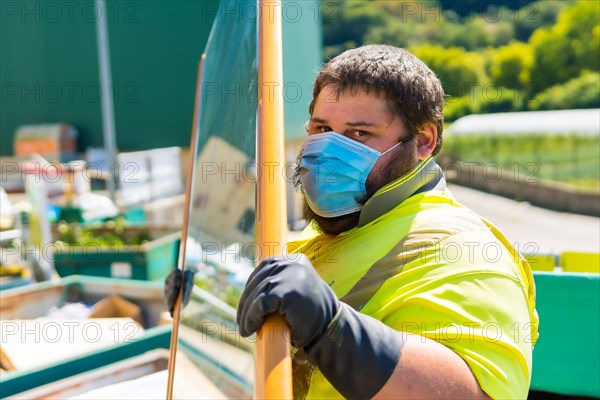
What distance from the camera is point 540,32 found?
1657 inches

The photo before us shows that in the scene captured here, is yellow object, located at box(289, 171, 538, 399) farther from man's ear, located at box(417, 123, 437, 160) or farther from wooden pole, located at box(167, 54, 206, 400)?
wooden pole, located at box(167, 54, 206, 400)

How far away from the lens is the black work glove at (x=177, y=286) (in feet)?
8.27

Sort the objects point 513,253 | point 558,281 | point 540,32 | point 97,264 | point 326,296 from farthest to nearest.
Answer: point 540,32 < point 97,264 < point 558,281 < point 513,253 < point 326,296

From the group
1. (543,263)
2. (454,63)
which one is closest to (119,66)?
(543,263)

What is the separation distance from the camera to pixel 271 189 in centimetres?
138

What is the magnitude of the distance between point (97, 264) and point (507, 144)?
19894mm

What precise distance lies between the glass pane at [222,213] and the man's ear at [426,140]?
44cm

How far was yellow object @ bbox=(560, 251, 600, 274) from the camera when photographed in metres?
3.66

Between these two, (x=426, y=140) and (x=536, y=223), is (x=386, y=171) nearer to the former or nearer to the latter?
(x=426, y=140)

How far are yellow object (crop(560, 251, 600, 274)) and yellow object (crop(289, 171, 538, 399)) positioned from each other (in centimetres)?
219

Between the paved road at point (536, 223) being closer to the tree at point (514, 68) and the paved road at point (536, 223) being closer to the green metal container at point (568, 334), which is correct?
the green metal container at point (568, 334)

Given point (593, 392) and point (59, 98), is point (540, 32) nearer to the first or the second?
point (59, 98)

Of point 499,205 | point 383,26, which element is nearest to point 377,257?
point 499,205

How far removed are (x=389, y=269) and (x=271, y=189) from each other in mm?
316
